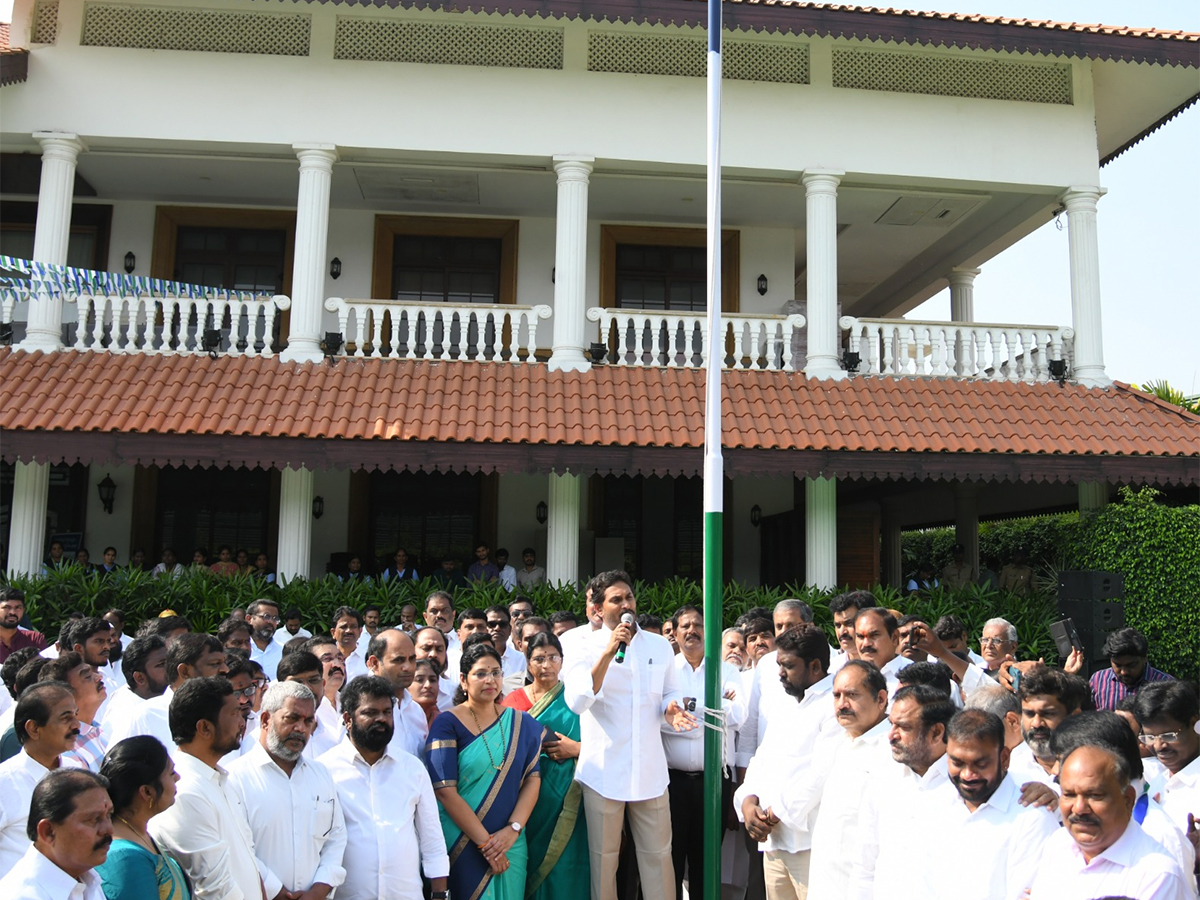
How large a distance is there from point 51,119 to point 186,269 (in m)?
2.66

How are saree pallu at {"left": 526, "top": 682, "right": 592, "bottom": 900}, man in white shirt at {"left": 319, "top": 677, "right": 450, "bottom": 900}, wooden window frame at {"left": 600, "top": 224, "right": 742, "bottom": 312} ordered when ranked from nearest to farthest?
1. man in white shirt at {"left": 319, "top": 677, "right": 450, "bottom": 900}
2. saree pallu at {"left": 526, "top": 682, "right": 592, "bottom": 900}
3. wooden window frame at {"left": 600, "top": 224, "right": 742, "bottom": 312}

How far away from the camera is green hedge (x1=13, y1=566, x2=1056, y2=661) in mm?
10656

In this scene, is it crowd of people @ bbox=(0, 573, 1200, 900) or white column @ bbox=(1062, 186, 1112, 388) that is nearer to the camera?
crowd of people @ bbox=(0, 573, 1200, 900)

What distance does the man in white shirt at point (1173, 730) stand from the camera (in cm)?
426

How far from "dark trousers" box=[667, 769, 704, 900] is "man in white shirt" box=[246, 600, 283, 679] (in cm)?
297

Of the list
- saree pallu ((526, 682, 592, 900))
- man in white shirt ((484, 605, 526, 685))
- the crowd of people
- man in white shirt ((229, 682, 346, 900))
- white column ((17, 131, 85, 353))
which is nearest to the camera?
the crowd of people

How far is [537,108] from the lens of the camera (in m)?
12.9

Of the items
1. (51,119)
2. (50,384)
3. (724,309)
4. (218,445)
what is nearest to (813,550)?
(724,309)

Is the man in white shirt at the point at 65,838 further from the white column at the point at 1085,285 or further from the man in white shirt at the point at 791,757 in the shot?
the white column at the point at 1085,285

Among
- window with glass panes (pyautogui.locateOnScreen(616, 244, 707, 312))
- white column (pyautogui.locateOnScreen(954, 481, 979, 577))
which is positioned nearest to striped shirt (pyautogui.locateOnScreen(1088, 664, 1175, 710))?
white column (pyautogui.locateOnScreen(954, 481, 979, 577))

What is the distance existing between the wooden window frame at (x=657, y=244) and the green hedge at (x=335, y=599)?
5167mm

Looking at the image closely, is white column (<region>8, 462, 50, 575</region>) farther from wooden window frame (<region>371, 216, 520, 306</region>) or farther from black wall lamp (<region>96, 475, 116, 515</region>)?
wooden window frame (<region>371, 216, 520, 306</region>)

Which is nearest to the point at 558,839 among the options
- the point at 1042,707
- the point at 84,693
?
the point at 84,693

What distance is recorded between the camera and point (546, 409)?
1172cm
